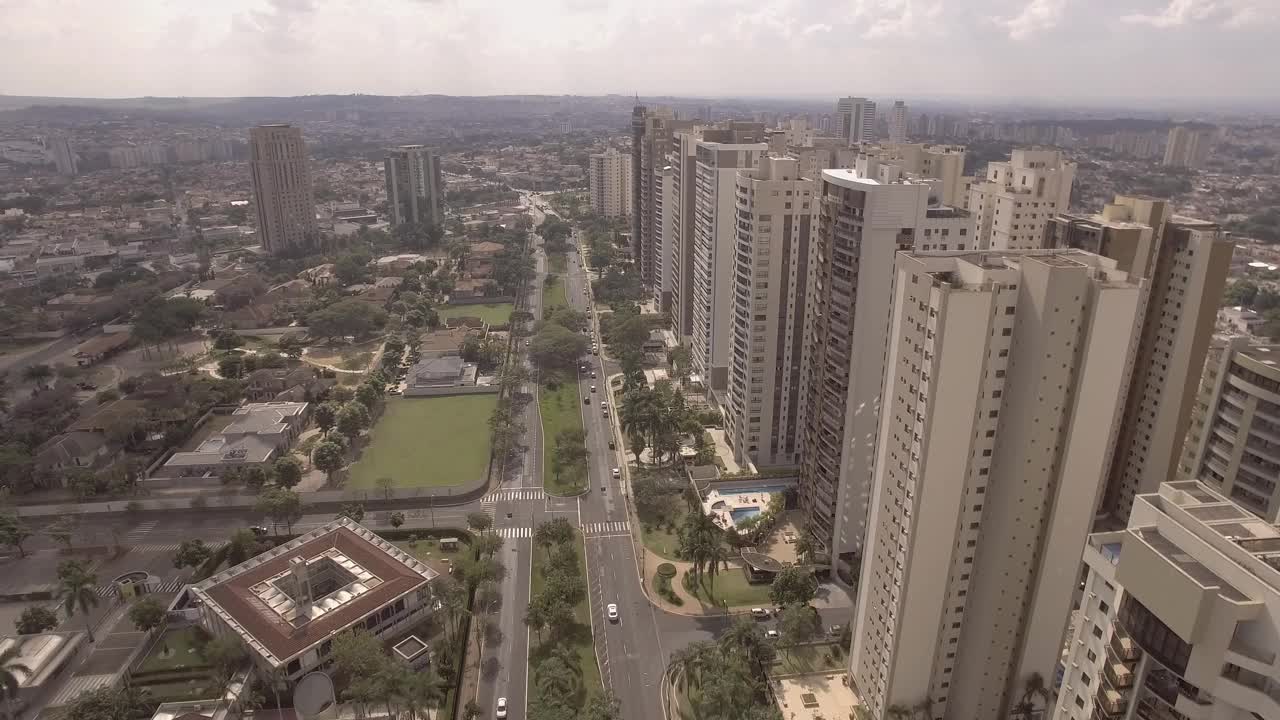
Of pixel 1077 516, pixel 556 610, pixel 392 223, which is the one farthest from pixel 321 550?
Answer: pixel 392 223

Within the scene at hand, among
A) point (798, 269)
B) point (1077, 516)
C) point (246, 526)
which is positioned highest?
point (798, 269)

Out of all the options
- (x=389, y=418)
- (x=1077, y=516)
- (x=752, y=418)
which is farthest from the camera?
(x=389, y=418)

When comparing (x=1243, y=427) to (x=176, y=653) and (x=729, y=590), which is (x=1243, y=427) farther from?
(x=176, y=653)

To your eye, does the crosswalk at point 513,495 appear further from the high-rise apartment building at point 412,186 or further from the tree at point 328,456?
the high-rise apartment building at point 412,186

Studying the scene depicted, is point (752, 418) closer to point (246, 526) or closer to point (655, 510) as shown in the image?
point (655, 510)

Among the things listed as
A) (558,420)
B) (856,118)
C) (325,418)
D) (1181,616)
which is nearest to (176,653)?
(325,418)

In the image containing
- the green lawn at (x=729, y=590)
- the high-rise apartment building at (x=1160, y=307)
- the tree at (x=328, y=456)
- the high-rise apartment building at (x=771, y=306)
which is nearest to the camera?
the high-rise apartment building at (x=1160, y=307)

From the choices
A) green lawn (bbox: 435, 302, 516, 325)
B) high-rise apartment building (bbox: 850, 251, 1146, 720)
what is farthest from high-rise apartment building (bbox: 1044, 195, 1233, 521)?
green lawn (bbox: 435, 302, 516, 325)

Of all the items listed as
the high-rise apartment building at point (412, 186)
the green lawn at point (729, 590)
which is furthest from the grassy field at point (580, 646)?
the high-rise apartment building at point (412, 186)
